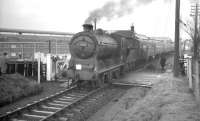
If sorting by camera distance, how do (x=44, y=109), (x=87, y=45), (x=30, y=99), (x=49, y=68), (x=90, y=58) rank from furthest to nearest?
(x=49, y=68), (x=90, y=58), (x=87, y=45), (x=30, y=99), (x=44, y=109)

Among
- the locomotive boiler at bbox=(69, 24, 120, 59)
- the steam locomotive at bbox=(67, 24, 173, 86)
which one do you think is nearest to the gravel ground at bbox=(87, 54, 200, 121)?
the steam locomotive at bbox=(67, 24, 173, 86)

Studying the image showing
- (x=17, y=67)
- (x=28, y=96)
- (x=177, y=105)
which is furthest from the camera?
(x=17, y=67)

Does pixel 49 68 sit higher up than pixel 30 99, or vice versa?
pixel 49 68

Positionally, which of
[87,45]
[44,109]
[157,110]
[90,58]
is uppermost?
[87,45]

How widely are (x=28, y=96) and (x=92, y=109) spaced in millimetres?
3692

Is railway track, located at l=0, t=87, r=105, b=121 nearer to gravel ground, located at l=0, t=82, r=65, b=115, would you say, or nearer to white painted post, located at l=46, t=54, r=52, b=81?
gravel ground, located at l=0, t=82, r=65, b=115

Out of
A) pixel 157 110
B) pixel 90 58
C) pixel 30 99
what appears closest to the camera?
pixel 157 110

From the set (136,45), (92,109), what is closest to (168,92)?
(92,109)

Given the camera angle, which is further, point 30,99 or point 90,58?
point 90,58

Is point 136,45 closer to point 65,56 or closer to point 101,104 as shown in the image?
point 65,56

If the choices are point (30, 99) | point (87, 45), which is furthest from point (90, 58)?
point (30, 99)

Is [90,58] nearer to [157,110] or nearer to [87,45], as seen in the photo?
[87,45]

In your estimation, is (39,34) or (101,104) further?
(39,34)

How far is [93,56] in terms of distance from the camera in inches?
428
